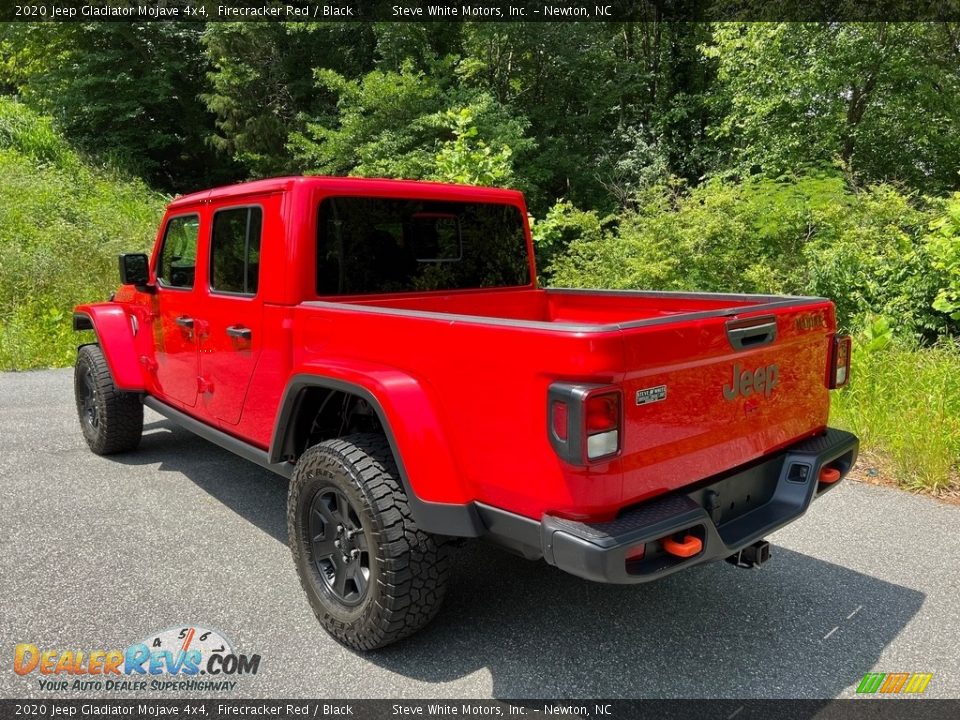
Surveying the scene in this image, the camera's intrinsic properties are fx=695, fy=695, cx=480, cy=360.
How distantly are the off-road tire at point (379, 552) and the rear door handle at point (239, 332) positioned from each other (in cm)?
86

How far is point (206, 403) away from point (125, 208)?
43.9ft

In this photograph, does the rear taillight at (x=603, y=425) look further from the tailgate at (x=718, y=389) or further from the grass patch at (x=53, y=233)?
the grass patch at (x=53, y=233)

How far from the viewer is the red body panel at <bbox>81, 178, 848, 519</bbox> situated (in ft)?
7.11

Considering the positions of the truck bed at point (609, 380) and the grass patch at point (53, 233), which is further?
the grass patch at point (53, 233)

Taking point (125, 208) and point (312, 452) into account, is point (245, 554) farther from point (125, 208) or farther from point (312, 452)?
point (125, 208)

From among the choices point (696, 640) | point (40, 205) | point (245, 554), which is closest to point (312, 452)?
point (245, 554)

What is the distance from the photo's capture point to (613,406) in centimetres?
212

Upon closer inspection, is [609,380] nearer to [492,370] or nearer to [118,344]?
[492,370]

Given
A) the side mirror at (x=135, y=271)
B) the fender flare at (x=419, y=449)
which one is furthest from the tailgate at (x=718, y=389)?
the side mirror at (x=135, y=271)

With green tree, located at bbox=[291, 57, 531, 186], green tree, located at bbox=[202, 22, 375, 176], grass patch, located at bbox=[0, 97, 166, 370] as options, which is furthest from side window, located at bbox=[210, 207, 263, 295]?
green tree, located at bbox=[202, 22, 375, 176]

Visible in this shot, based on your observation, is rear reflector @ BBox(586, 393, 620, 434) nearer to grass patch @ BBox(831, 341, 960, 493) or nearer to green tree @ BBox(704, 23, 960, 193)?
grass patch @ BBox(831, 341, 960, 493)

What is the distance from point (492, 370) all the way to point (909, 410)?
4.18 meters

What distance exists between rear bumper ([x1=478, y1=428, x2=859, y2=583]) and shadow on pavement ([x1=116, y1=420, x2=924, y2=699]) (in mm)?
544

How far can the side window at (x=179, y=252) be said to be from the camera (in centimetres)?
406
